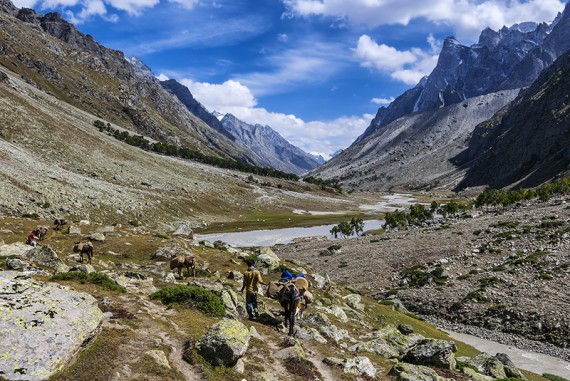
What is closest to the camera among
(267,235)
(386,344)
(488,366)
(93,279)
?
Result: (93,279)

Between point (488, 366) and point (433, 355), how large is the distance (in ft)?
22.6

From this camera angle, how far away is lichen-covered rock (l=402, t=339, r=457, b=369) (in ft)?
79.3

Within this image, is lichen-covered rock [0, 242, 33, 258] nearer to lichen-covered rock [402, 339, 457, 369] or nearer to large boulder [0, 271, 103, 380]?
large boulder [0, 271, 103, 380]

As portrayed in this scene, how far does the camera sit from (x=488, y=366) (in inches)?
1102

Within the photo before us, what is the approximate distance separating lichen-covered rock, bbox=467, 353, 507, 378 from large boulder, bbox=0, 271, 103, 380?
2541cm

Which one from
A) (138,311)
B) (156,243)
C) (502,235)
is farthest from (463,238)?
(138,311)

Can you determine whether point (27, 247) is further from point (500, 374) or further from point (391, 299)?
point (391, 299)

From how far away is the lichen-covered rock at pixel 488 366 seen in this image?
27578mm

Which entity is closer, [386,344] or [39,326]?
[39,326]

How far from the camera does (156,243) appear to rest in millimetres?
49719

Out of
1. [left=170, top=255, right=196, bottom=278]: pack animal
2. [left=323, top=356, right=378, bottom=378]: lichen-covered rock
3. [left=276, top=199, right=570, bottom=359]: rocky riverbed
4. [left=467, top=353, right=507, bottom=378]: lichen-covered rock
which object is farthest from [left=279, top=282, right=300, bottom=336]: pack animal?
[left=276, top=199, right=570, bottom=359]: rocky riverbed

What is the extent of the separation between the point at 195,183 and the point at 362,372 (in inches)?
6615

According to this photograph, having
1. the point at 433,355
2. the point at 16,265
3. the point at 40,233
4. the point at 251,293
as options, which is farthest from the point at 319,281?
the point at 40,233

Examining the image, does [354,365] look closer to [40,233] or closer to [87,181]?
[40,233]
